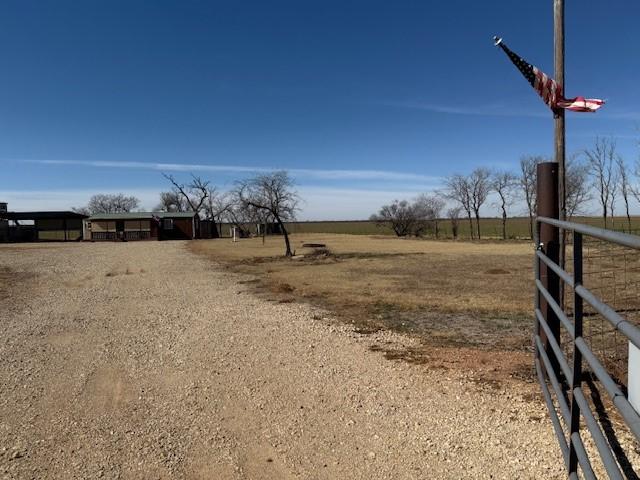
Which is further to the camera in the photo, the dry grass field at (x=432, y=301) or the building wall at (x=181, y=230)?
the building wall at (x=181, y=230)

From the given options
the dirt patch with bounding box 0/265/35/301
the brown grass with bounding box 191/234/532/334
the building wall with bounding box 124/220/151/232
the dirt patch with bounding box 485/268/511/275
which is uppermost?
the building wall with bounding box 124/220/151/232

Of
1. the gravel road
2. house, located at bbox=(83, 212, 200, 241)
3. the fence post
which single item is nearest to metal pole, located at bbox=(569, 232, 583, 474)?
the gravel road

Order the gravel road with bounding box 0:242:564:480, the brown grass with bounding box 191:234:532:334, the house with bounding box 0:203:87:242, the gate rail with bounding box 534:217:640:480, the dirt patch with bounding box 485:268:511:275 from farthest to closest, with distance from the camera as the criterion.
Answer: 1. the house with bounding box 0:203:87:242
2. the dirt patch with bounding box 485:268:511:275
3. the brown grass with bounding box 191:234:532:334
4. the gravel road with bounding box 0:242:564:480
5. the gate rail with bounding box 534:217:640:480

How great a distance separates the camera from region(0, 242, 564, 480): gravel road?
3080 mm

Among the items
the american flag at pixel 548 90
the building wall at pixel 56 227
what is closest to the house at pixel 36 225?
the building wall at pixel 56 227

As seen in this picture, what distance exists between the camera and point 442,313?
8398mm

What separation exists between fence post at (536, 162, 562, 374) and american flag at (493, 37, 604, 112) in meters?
1.47

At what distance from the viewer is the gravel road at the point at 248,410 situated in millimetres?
3080

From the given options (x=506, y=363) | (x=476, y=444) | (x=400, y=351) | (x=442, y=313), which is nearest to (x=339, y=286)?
(x=442, y=313)

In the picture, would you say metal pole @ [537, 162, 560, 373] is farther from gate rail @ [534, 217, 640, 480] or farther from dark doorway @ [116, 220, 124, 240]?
dark doorway @ [116, 220, 124, 240]

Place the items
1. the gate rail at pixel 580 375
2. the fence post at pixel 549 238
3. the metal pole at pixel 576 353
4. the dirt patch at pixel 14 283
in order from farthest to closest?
the dirt patch at pixel 14 283, the fence post at pixel 549 238, the metal pole at pixel 576 353, the gate rail at pixel 580 375

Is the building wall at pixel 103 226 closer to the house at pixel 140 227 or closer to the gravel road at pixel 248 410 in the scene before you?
the house at pixel 140 227

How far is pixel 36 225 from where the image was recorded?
5012cm

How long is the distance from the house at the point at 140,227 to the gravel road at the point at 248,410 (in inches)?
1838
